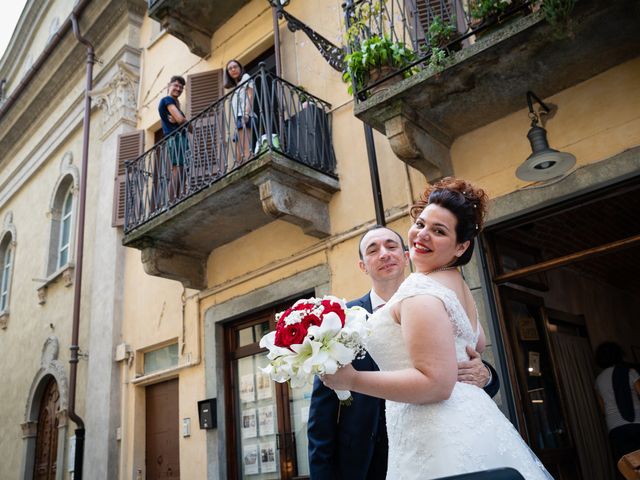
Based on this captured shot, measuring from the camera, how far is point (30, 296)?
11914 millimetres

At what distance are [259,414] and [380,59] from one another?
4022mm

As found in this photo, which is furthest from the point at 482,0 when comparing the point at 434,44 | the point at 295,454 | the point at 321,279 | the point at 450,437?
the point at 295,454

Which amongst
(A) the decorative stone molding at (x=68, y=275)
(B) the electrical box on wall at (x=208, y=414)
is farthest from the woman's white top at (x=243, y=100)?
(A) the decorative stone molding at (x=68, y=275)

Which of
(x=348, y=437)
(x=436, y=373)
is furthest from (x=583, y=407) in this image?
(x=436, y=373)

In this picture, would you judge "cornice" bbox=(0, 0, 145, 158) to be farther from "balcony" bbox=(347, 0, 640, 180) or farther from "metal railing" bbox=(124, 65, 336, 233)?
"balcony" bbox=(347, 0, 640, 180)

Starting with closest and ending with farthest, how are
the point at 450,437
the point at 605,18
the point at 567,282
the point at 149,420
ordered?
the point at 450,437, the point at 605,18, the point at 567,282, the point at 149,420

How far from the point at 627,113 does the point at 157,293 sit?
20.6 ft

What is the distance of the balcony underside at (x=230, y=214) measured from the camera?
571cm

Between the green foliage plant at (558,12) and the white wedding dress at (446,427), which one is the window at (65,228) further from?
the white wedding dress at (446,427)

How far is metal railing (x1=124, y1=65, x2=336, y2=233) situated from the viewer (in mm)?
6047

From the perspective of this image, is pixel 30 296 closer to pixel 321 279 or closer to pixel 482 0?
pixel 321 279

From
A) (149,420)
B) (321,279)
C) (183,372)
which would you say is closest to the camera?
(321,279)

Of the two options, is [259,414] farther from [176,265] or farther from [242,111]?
[242,111]

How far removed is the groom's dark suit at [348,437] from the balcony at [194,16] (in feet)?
22.7
